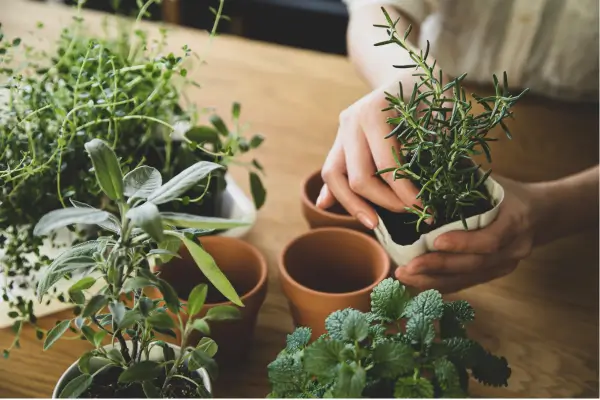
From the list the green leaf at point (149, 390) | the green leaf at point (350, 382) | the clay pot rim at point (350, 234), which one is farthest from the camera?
the clay pot rim at point (350, 234)

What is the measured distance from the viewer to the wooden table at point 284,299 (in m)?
0.83

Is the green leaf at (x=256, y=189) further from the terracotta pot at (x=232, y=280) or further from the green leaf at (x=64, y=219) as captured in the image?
the green leaf at (x=64, y=219)

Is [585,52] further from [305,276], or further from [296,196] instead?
[305,276]

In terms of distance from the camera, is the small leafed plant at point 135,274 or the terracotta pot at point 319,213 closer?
the small leafed plant at point 135,274

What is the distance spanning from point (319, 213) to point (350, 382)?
0.46 m

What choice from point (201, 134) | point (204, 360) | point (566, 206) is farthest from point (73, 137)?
point (566, 206)

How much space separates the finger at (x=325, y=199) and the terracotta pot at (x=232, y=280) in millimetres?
143

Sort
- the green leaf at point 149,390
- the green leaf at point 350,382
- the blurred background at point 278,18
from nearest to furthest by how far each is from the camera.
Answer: the green leaf at point 350,382 → the green leaf at point 149,390 → the blurred background at point 278,18

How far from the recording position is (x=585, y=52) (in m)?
1.39

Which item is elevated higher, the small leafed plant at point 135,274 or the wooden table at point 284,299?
the small leafed plant at point 135,274

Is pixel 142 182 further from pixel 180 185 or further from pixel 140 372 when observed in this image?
pixel 140 372

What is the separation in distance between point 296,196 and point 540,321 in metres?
0.42

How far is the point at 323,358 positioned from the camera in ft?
1.67

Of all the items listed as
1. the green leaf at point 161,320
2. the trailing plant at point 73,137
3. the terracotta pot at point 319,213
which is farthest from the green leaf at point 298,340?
the terracotta pot at point 319,213
